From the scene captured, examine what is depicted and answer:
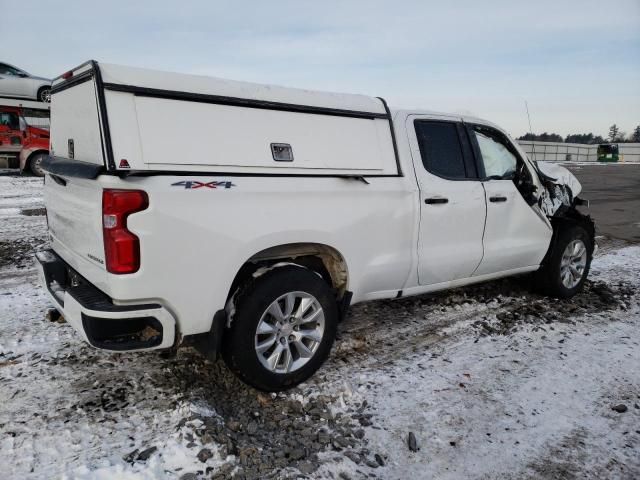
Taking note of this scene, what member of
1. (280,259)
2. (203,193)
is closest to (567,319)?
(280,259)

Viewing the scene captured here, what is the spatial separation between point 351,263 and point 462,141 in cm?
165

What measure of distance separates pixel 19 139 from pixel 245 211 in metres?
15.3

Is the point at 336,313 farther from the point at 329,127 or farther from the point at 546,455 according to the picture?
the point at 546,455

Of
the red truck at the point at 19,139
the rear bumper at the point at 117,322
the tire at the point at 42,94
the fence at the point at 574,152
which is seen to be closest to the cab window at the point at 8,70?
the tire at the point at 42,94

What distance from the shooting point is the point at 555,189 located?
4914 mm

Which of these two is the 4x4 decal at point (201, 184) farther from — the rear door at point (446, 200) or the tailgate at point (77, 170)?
the rear door at point (446, 200)

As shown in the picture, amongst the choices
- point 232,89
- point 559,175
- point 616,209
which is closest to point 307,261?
point 232,89

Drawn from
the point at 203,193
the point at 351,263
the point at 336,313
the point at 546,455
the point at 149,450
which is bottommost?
the point at 546,455

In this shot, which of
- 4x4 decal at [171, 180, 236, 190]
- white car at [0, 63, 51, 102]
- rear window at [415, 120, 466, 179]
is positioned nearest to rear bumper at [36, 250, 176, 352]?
4x4 decal at [171, 180, 236, 190]

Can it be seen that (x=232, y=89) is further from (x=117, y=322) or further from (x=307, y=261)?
(x=117, y=322)

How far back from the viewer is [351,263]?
3393 millimetres

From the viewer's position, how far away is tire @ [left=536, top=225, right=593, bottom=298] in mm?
4984

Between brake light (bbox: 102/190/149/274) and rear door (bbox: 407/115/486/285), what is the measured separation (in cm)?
214

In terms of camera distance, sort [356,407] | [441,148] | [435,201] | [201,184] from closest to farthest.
Result: [201,184], [356,407], [435,201], [441,148]
